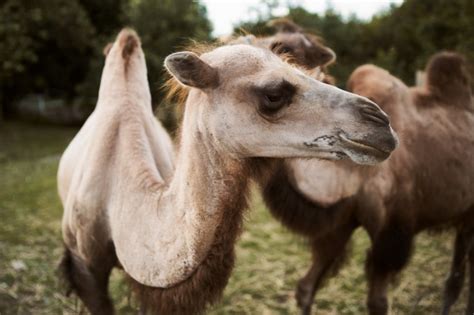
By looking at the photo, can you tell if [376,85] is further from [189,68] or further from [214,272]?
[214,272]

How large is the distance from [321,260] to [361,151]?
6.95 feet

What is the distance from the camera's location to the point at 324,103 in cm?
194

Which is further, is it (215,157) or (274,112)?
(215,157)

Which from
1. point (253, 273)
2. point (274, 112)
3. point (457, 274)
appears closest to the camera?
point (274, 112)

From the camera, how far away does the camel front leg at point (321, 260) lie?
369 centimetres

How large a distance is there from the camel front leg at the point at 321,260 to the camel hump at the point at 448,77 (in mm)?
1364

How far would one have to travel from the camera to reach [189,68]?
6.65ft

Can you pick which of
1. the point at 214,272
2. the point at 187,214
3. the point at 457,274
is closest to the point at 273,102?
the point at 187,214

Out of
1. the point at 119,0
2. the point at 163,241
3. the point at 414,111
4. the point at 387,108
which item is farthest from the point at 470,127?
the point at 119,0

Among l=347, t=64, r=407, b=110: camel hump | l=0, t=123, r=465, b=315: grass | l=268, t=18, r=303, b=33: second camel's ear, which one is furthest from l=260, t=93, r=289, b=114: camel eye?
l=268, t=18, r=303, b=33: second camel's ear

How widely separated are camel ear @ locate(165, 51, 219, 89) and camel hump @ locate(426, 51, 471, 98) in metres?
2.57

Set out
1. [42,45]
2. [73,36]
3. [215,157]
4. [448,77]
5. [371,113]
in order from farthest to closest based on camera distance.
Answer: [42,45] → [73,36] → [448,77] → [215,157] → [371,113]

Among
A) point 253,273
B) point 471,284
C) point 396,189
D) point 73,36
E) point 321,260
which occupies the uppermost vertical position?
point 396,189

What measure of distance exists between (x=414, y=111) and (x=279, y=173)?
53.3 inches
